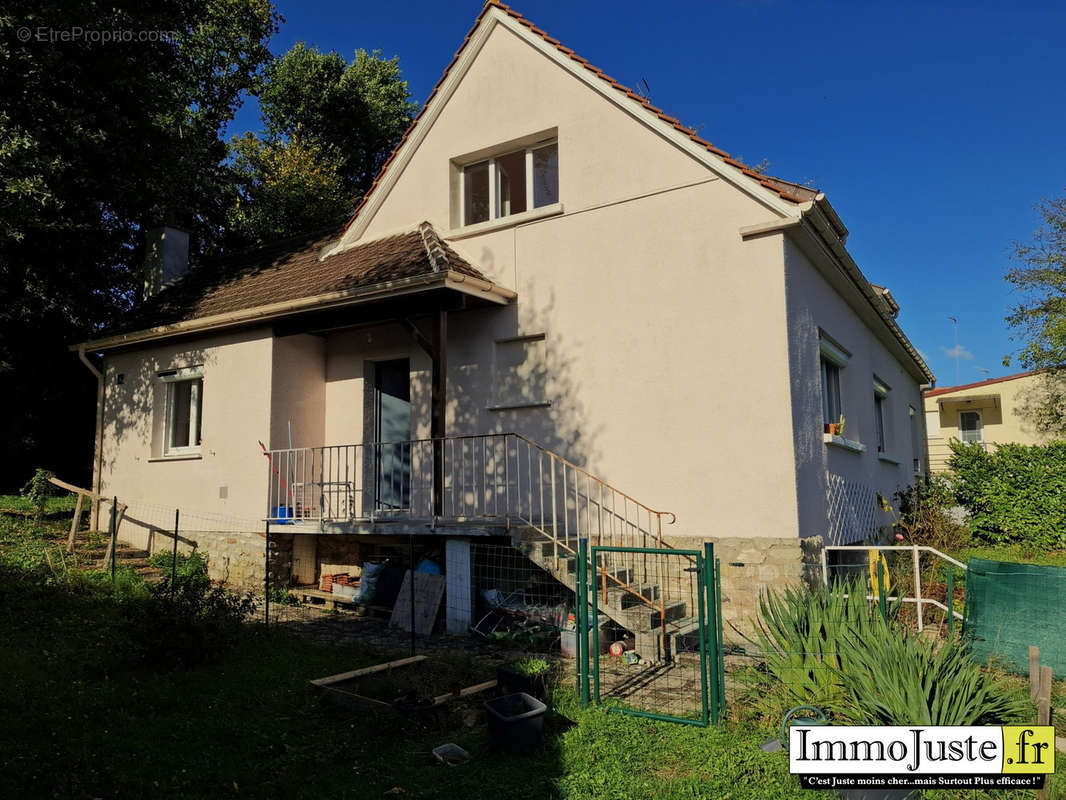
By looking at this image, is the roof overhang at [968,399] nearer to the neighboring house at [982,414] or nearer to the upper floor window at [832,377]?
the neighboring house at [982,414]

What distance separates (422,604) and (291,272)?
6505mm

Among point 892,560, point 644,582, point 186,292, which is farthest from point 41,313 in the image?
point 892,560

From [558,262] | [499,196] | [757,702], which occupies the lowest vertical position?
[757,702]

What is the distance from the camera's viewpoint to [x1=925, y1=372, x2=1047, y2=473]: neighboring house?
2683 centimetres

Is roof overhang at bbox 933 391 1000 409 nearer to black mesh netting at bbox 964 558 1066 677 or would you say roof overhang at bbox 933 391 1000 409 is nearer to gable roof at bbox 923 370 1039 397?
gable roof at bbox 923 370 1039 397

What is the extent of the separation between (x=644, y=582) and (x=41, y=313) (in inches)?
552

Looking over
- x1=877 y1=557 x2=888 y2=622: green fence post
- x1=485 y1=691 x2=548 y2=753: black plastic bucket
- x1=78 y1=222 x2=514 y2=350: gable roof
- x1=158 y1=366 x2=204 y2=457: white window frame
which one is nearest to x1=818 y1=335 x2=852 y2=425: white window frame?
x1=877 y1=557 x2=888 y2=622: green fence post

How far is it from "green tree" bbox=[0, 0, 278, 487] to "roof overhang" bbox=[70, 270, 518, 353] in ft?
8.49

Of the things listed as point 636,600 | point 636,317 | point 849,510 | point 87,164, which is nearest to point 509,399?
point 636,317

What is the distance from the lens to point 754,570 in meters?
8.06

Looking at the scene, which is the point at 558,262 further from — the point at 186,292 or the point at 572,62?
the point at 186,292

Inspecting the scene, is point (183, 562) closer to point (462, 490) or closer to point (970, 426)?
point (462, 490)

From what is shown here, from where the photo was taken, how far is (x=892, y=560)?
11359 mm

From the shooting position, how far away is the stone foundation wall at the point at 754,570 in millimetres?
7852
